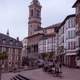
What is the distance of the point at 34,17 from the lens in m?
156

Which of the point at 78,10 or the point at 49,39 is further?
the point at 49,39

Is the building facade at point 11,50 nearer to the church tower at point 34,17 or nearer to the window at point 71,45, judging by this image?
the window at point 71,45

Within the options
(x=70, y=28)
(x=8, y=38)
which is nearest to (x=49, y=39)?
(x=8, y=38)

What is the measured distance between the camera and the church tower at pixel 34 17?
513 feet

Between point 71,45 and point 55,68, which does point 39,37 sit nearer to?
point 71,45

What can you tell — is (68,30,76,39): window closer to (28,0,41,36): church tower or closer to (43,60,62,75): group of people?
(43,60,62,75): group of people

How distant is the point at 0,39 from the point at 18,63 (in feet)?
44.0

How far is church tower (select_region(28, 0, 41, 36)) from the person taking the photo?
15625cm

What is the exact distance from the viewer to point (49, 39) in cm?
13012

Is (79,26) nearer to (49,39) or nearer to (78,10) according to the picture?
(78,10)

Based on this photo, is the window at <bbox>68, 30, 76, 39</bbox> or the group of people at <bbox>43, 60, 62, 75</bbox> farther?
the window at <bbox>68, 30, 76, 39</bbox>

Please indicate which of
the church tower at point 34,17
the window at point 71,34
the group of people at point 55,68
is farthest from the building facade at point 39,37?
the group of people at point 55,68

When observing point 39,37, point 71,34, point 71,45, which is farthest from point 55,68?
point 39,37

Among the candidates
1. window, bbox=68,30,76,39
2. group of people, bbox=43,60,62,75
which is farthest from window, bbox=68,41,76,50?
group of people, bbox=43,60,62,75
